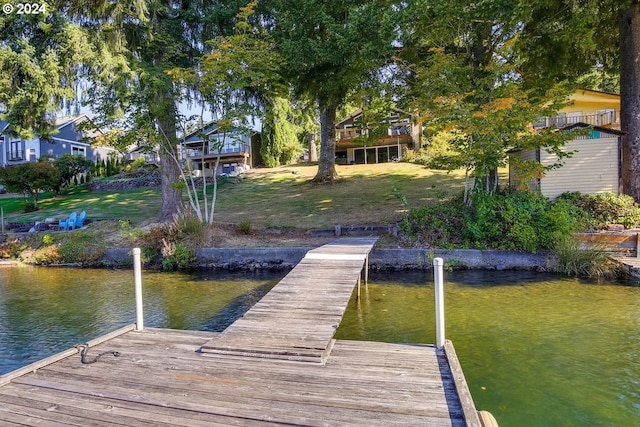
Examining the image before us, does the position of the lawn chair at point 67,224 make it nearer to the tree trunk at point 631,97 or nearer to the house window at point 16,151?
the tree trunk at point 631,97

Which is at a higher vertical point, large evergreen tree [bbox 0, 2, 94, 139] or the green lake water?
large evergreen tree [bbox 0, 2, 94, 139]

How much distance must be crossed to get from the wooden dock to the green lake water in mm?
1229

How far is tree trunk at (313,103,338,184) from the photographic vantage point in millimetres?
21578

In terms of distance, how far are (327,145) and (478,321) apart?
54.4ft

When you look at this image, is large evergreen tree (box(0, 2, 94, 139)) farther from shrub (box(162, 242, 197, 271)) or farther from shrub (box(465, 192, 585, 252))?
shrub (box(465, 192, 585, 252))

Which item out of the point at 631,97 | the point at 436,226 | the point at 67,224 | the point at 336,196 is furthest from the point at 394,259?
the point at 67,224

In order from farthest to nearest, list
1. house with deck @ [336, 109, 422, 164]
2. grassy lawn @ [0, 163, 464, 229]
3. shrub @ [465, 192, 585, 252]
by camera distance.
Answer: house with deck @ [336, 109, 422, 164] < grassy lawn @ [0, 163, 464, 229] < shrub @ [465, 192, 585, 252]

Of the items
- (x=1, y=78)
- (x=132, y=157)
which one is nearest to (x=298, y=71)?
(x=1, y=78)

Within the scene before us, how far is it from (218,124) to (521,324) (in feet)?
35.5

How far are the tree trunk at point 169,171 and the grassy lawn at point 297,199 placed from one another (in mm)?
1892

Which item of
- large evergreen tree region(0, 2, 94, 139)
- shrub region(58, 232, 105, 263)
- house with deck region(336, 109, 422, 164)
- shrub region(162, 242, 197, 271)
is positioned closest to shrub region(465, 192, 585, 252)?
shrub region(162, 242, 197, 271)

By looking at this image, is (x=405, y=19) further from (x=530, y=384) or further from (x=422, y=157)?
(x=422, y=157)

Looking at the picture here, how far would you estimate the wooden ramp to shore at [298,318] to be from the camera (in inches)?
160

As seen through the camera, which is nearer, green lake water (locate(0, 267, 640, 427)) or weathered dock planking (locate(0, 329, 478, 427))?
weathered dock planking (locate(0, 329, 478, 427))
